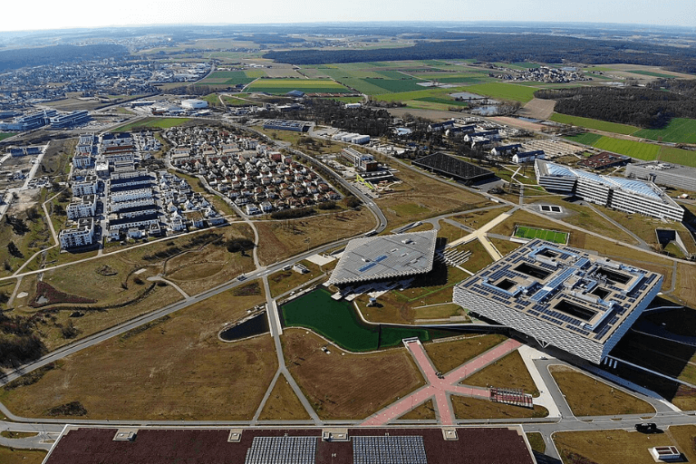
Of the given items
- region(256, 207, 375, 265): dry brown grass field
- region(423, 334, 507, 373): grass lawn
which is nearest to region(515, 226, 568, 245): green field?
region(256, 207, 375, 265): dry brown grass field

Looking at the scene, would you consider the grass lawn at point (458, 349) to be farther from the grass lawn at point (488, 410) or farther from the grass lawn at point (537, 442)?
the grass lawn at point (537, 442)

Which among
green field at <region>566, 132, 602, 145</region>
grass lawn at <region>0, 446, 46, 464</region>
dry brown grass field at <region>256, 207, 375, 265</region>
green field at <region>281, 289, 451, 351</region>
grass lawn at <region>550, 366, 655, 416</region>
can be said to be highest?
grass lawn at <region>0, 446, 46, 464</region>

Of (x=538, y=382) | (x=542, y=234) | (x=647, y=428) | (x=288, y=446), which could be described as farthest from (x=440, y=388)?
(x=542, y=234)

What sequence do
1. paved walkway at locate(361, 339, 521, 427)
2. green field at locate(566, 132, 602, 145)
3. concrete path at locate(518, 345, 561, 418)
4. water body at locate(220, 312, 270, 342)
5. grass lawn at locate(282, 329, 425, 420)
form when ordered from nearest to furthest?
paved walkway at locate(361, 339, 521, 427) → concrete path at locate(518, 345, 561, 418) → grass lawn at locate(282, 329, 425, 420) → water body at locate(220, 312, 270, 342) → green field at locate(566, 132, 602, 145)

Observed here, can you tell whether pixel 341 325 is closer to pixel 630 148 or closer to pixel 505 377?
pixel 505 377

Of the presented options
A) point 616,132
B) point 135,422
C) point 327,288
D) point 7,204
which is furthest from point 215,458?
point 616,132

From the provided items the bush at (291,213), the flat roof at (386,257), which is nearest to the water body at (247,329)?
the flat roof at (386,257)

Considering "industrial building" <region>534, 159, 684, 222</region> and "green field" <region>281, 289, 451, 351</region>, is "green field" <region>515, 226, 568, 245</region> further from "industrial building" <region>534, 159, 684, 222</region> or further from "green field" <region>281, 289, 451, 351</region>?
"green field" <region>281, 289, 451, 351</region>
